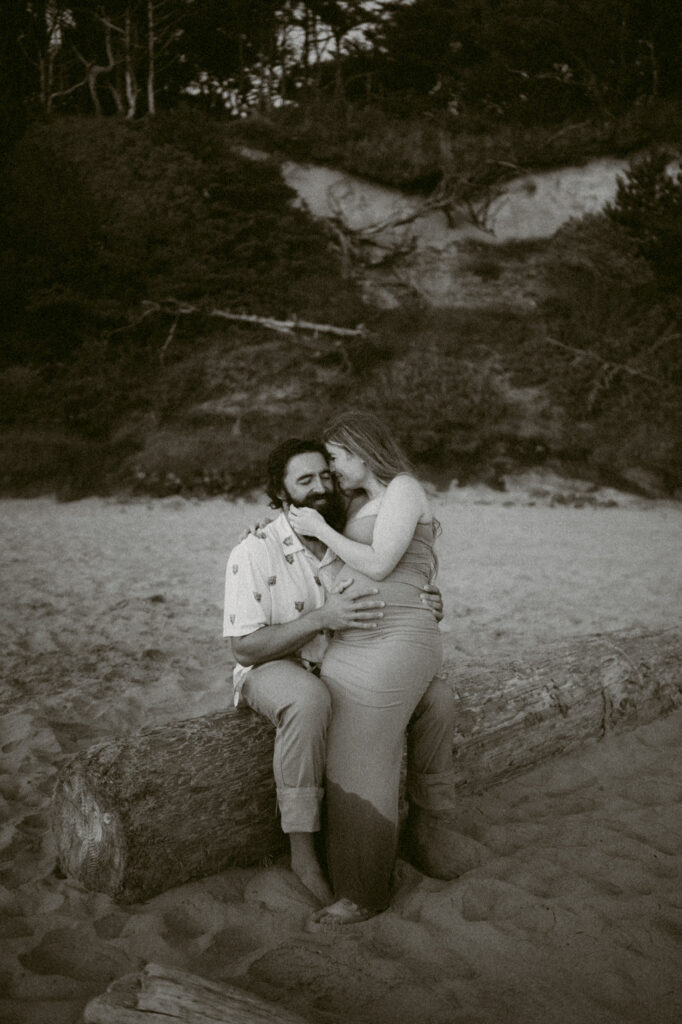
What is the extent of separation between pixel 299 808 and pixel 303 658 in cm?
59

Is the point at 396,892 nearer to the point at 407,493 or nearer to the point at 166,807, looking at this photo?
the point at 166,807

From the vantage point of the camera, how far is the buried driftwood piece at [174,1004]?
1.92m

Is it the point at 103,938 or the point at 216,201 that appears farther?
the point at 216,201

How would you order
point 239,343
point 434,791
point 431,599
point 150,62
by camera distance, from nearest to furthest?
point 434,791 < point 431,599 < point 239,343 < point 150,62

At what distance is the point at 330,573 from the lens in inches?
124

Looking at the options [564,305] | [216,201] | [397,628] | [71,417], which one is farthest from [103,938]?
[216,201]

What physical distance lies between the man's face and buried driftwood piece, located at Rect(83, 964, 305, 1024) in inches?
66.8

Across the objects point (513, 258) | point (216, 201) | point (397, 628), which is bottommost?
point (397, 628)

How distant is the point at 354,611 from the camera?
2834mm

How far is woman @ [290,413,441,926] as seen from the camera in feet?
8.55

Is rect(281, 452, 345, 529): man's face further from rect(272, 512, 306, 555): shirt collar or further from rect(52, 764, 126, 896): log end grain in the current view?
rect(52, 764, 126, 896): log end grain

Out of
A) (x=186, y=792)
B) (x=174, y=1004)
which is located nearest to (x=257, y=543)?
(x=186, y=792)

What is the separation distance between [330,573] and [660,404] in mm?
11311

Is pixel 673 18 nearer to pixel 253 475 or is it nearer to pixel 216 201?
pixel 216 201
